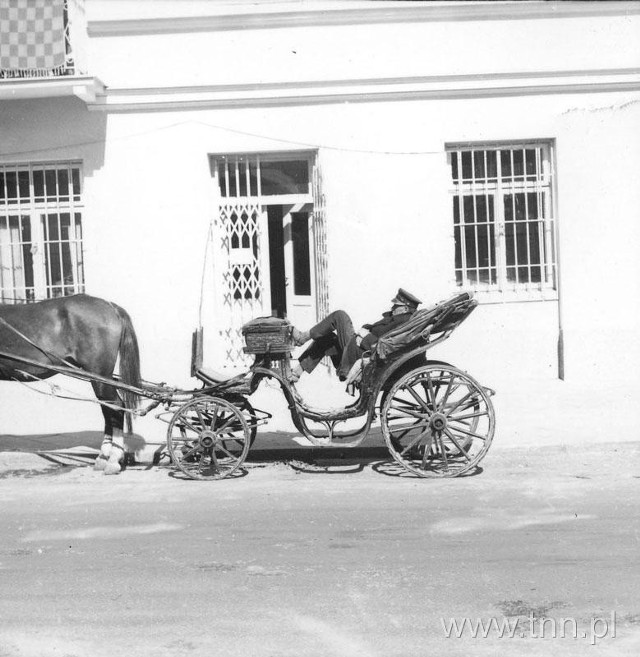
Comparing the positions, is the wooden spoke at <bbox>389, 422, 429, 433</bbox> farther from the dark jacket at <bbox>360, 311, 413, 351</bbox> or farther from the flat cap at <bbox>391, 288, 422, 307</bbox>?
the flat cap at <bbox>391, 288, 422, 307</bbox>

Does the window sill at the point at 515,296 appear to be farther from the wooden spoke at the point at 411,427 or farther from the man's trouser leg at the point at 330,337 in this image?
the wooden spoke at the point at 411,427

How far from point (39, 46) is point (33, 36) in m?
0.15

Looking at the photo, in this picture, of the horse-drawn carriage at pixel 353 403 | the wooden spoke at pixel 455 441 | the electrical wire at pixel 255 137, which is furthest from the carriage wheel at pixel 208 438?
the electrical wire at pixel 255 137

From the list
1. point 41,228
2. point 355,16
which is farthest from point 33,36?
point 355,16

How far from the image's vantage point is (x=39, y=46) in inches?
473

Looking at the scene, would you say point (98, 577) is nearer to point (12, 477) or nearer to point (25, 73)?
point (12, 477)

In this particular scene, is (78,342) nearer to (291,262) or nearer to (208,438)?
(208,438)

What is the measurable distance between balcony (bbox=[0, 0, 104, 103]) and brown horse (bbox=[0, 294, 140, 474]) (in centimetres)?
387

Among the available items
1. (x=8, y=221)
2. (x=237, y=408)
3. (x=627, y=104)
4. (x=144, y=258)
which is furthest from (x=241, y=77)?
(x=237, y=408)

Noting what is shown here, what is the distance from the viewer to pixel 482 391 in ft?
26.6

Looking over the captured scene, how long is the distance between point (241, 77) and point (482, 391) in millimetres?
5934

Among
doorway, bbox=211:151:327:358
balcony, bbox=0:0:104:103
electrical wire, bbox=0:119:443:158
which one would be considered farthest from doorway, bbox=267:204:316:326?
balcony, bbox=0:0:104:103

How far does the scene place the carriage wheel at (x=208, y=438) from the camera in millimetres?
8305

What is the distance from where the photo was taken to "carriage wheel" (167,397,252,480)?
8305 millimetres
